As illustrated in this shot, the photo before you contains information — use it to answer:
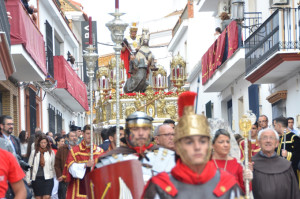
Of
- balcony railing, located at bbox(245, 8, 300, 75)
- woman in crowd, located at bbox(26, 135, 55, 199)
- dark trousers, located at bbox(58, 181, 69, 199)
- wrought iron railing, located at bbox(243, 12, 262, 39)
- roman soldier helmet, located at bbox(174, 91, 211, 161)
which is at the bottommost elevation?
dark trousers, located at bbox(58, 181, 69, 199)

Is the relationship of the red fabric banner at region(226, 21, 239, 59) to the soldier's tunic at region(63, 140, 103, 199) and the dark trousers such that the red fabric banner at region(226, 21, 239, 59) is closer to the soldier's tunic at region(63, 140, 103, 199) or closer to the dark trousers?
the dark trousers

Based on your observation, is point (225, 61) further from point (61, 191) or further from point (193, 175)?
point (193, 175)

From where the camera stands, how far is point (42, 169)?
17.4m

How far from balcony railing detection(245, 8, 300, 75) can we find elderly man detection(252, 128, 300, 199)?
887 cm

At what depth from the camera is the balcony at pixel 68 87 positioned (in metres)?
31.5

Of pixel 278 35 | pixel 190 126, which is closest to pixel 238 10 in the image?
pixel 278 35

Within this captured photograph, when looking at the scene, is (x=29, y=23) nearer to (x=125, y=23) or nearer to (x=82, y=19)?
(x=125, y=23)

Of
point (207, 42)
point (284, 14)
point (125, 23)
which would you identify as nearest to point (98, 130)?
point (284, 14)

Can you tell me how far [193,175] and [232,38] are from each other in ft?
63.0

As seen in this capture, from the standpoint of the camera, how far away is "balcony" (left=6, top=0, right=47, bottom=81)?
20.4 meters

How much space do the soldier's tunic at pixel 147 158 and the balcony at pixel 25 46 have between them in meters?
11.6

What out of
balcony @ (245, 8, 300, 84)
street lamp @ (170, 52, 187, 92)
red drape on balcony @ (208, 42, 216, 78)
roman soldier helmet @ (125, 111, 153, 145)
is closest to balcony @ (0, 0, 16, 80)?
balcony @ (245, 8, 300, 84)

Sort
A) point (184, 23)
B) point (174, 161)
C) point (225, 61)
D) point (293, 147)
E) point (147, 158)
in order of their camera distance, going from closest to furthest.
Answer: point (174, 161) → point (147, 158) → point (293, 147) → point (225, 61) → point (184, 23)

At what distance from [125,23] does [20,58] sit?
713 centimetres
